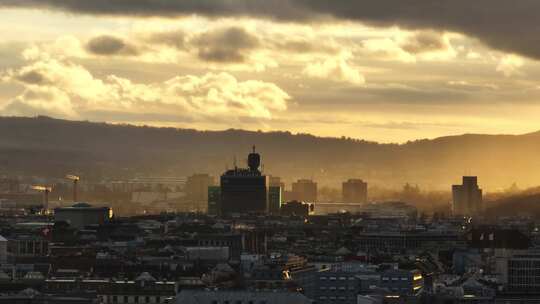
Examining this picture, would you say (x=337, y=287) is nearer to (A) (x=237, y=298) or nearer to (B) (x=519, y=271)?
(A) (x=237, y=298)

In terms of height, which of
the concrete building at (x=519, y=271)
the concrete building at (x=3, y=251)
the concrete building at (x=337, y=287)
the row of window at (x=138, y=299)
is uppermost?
the concrete building at (x=3, y=251)

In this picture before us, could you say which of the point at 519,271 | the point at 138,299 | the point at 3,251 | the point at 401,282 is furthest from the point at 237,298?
the point at 3,251

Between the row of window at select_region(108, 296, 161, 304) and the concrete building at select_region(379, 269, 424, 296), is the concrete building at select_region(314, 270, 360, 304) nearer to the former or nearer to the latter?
the concrete building at select_region(379, 269, 424, 296)

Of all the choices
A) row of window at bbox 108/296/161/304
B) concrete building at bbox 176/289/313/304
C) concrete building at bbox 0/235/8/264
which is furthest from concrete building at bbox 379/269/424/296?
concrete building at bbox 0/235/8/264

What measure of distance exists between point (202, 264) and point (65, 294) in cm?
3991

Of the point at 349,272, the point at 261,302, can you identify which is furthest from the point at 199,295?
the point at 349,272

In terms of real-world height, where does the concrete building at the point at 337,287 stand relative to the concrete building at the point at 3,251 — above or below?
below

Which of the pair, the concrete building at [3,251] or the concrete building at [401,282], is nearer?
the concrete building at [401,282]

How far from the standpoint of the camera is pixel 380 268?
15238 centimetres

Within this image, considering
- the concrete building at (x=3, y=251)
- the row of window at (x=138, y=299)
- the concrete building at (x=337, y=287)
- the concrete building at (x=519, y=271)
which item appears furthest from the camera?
the concrete building at (x=3, y=251)

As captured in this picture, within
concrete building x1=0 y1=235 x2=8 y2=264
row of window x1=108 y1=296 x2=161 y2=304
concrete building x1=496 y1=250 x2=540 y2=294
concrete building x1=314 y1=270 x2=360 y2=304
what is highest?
concrete building x1=0 y1=235 x2=8 y2=264

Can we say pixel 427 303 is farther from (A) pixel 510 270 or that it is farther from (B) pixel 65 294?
(A) pixel 510 270

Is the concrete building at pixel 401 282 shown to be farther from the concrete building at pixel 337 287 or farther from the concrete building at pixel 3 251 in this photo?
the concrete building at pixel 3 251

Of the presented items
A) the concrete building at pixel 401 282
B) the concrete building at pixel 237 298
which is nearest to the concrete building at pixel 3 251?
the concrete building at pixel 401 282
